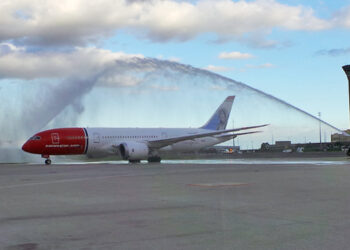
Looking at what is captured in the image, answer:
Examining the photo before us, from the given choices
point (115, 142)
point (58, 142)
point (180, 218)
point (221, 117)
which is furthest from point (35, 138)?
point (180, 218)

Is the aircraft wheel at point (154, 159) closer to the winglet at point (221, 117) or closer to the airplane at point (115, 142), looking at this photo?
the airplane at point (115, 142)

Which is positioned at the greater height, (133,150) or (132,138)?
(132,138)

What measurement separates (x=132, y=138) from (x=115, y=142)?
1841mm

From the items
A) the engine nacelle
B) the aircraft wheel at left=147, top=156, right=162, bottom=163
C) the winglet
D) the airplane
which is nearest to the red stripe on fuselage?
the airplane

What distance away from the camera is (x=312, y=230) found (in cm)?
705

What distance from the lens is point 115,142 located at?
1667 inches

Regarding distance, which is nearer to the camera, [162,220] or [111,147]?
[162,220]

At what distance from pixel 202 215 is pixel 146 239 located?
A: 7.36ft

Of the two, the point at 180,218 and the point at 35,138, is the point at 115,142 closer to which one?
the point at 35,138

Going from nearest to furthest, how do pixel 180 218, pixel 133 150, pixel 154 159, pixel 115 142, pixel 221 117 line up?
pixel 180 218 < pixel 133 150 < pixel 115 142 < pixel 154 159 < pixel 221 117

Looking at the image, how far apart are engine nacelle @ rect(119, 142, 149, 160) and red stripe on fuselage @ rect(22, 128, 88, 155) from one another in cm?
348

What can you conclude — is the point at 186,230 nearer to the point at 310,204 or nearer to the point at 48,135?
the point at 310,204

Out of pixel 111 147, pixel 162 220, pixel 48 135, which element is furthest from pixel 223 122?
pixel 162 220

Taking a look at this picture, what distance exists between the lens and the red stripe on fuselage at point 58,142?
128ft
